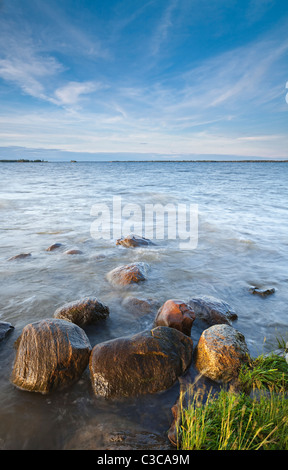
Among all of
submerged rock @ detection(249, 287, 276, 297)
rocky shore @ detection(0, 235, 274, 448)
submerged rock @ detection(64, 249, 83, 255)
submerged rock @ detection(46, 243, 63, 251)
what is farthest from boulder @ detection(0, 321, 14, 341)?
submerged rock @ detection(249, 287, 276, 297)

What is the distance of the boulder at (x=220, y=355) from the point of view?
3.15 metres

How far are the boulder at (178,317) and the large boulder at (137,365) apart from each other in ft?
1.78

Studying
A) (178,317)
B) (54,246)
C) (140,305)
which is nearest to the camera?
(178,317)

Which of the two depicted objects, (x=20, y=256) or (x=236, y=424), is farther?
(x=20, y=256)

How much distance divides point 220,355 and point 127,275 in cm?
316

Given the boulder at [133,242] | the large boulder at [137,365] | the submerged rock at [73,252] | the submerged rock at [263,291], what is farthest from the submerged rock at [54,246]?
the submerged rock at [263,291]

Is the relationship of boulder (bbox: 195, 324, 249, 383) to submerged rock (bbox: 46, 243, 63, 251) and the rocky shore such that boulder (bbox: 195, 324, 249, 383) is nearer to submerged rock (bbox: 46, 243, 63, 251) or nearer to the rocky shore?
the rocky shore

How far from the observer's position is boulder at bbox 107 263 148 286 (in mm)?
5879

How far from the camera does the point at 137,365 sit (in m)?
3.05

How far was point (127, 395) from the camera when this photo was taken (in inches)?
116

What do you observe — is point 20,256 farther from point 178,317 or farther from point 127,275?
point 178,317

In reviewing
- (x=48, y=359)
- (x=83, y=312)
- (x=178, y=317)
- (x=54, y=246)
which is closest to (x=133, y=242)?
(x=54, y=246)
